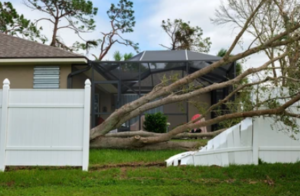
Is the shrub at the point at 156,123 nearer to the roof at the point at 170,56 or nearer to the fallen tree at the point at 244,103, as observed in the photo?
the fallen tree at the point at 244,103

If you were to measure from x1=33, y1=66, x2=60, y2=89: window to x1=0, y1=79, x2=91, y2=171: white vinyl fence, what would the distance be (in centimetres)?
752

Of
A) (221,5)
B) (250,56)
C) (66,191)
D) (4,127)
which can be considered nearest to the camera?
(66,191)

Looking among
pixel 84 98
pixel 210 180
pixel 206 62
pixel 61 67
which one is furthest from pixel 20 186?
pixel 206 62

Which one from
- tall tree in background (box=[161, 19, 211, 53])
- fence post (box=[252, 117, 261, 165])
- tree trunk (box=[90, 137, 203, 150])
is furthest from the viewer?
tall tree in background (box=[161, 19, 211, 53])

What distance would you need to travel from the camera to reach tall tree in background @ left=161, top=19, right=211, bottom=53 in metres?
28.1

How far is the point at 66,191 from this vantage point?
5117 mm

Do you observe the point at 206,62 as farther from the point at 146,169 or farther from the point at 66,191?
the point at 66,191

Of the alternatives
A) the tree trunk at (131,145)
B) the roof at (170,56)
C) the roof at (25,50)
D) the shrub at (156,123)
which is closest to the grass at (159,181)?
the tree trunk at (131,145)

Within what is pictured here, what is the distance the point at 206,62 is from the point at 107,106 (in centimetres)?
446

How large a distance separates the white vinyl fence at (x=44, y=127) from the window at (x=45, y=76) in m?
7.52

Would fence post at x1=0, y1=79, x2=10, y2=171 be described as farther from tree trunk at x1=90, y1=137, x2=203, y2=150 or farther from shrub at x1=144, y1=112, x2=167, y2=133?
shrub at x1=144, y1=112, x2=167, y2=133

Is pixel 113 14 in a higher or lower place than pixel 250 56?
higher

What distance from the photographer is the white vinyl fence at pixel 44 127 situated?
6.20m

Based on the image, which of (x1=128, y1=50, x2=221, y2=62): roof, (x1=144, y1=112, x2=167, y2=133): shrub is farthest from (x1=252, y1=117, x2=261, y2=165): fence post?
(x1=128, y1=50, x2=221, y2=62): roof
